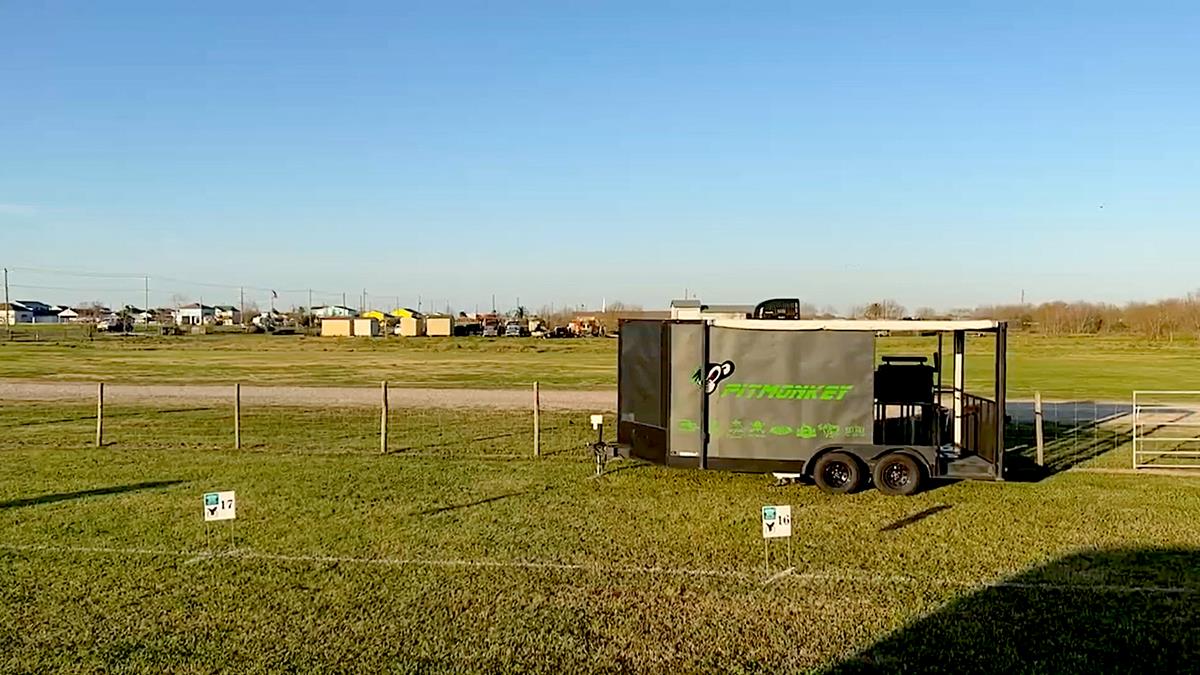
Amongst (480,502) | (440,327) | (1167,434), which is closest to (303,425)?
(480,502)

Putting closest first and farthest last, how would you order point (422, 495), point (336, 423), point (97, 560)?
point (97, 560) → point (422, 495) → point (336, 423)

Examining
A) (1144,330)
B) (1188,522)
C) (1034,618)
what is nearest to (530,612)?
(1034,618)

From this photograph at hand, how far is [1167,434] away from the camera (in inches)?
827

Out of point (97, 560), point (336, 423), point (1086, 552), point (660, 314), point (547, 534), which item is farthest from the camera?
point (336, 423)

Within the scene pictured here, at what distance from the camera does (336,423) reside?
72.4ft

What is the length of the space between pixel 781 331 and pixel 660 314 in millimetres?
3289

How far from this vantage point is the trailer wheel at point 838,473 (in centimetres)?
1341

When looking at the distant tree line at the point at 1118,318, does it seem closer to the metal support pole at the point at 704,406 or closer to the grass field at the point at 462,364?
the grass field at the point at 462,364

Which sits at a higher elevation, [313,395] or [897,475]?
[897,475]

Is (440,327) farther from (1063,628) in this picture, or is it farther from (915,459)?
(1063,628)

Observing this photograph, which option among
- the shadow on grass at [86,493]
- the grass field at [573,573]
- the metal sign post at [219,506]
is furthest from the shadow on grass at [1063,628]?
the shadow on grass at [86,493]

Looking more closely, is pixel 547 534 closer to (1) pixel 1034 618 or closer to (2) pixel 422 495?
(2) pixel 422 495

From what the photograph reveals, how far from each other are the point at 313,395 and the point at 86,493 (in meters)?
16.8

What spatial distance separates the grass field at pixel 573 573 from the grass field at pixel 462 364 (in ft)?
71.7
